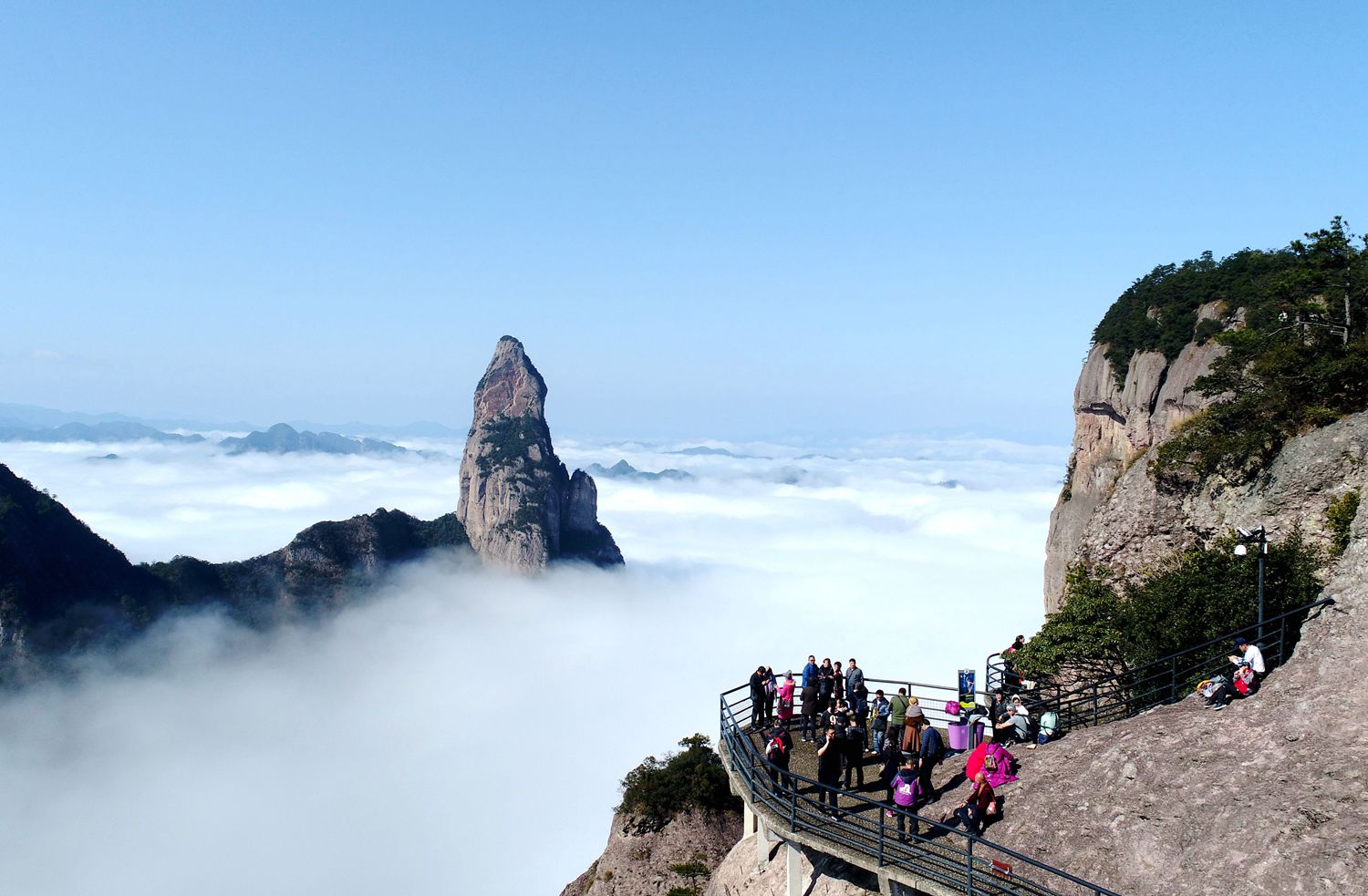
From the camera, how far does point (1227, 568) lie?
1852 cm

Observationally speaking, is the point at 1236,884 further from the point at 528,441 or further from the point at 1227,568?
the point at 528,441

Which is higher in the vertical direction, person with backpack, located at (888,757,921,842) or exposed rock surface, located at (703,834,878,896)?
person with backpack, located at (888,757,921,842)

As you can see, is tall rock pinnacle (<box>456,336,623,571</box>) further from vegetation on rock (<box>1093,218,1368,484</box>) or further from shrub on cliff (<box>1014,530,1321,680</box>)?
shrub on cliff (<box>1014,530,1321,680</box>)

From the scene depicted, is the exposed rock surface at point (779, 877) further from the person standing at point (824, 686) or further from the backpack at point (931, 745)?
the person standing at point (824, 686)

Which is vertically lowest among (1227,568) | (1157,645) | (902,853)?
(902,853)

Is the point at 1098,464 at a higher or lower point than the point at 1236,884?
higher

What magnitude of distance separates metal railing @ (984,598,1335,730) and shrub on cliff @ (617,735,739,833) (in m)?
12.4

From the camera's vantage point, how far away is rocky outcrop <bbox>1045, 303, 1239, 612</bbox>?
3472cm

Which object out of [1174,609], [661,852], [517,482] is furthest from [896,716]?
[517,482]

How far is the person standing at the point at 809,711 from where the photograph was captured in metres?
18.3

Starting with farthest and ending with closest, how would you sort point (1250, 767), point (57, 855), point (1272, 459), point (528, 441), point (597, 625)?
1. point (597, 625)
2. point (528, 441)
3. point (57, 855)
4. point (1272, 459)
5. point (1250, 767)

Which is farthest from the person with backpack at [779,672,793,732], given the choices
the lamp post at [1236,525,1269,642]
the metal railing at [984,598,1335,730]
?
the lamp post at [1236,525,1269,642]

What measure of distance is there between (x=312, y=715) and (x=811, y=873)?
135 metres

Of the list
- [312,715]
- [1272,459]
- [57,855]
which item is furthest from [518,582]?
[1272,459]
